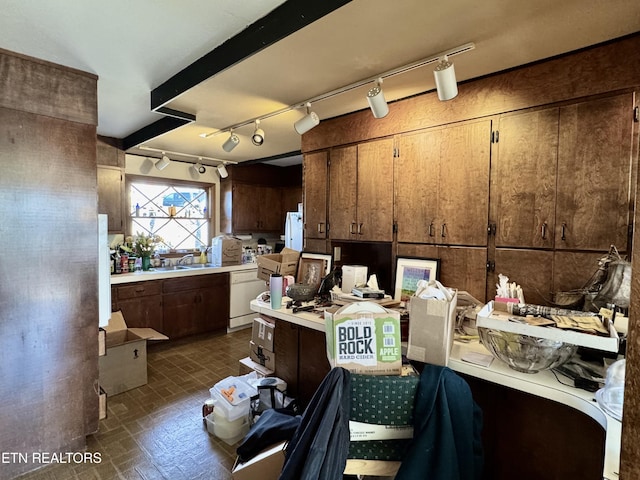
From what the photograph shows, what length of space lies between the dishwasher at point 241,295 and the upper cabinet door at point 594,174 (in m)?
3.75

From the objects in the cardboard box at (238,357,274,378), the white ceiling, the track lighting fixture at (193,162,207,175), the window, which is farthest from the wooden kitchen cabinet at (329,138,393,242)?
the window

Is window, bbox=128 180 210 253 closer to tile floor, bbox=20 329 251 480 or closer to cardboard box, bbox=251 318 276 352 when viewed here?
tile floor, bbox=20 329 251 480

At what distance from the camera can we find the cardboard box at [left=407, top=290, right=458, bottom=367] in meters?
1.51

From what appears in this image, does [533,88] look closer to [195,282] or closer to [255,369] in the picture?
[255,369]

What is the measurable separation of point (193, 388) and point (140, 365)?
0.56 m

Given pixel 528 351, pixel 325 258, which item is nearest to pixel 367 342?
pixel 528 351

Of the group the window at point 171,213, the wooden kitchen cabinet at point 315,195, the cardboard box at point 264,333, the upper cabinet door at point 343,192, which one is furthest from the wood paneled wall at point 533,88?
the window at point 171,213

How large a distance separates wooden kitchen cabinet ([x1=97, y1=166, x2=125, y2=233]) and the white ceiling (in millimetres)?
1591

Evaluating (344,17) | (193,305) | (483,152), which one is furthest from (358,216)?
(193,305)

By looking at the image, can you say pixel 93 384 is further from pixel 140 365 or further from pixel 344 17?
pixel 344 17

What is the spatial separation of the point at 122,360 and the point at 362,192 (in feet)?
8.74

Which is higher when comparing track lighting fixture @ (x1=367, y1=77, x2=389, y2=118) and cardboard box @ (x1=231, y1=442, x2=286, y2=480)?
track lighting fixture @ (x1=367, y1=77, x2=389, y2=118)

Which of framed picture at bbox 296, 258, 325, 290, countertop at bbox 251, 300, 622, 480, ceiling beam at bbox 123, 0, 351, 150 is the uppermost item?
ceiling beam at bbox 123, 0, 351, 150

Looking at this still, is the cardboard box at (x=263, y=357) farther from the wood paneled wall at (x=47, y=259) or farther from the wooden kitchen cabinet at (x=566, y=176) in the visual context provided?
the wooden kitchen cabinet at (x=566, y=176)
